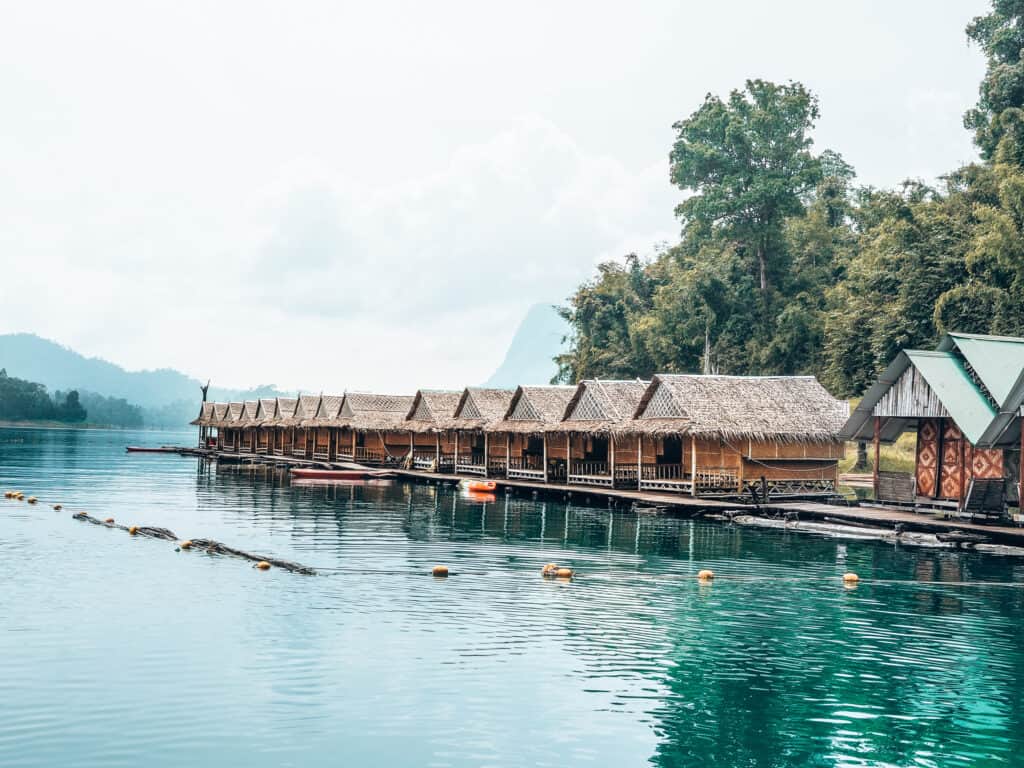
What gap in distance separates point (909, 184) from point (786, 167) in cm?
1923

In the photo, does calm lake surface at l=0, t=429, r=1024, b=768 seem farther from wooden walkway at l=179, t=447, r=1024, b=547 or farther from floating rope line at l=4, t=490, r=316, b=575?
A: wooden walkway at l=179, t=447, r=1024, b=547

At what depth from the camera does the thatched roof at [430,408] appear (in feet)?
185

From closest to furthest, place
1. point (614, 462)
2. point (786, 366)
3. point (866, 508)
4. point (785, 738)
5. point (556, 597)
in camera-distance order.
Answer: point (785, 738) < point (556, 597) < point (866, 508) < point (614, 462) < point (786, 366)

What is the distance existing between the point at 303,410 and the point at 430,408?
17933 millimetres

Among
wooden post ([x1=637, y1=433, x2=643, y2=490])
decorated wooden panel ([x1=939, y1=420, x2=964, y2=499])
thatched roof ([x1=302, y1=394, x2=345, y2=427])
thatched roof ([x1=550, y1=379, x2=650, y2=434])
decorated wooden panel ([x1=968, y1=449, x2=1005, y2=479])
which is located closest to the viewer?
decorated wooden panel ([x1=968, y1=449, x2=1005, y2=479])

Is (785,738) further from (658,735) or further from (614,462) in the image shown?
(614,462)

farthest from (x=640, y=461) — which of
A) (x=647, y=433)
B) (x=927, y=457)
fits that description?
(x=927, y=457)

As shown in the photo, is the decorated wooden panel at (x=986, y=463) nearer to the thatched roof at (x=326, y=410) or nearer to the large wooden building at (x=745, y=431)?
the large wooden building at (x=745, y=431)

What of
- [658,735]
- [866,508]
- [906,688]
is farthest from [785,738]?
[866,508]

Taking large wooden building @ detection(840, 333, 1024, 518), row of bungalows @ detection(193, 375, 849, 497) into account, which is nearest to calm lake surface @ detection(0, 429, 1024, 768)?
large wooden building @ detection(840, 333, 1024, 518)

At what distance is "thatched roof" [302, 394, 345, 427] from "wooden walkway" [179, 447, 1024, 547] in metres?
15.2

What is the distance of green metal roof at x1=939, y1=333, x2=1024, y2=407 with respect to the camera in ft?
96.6

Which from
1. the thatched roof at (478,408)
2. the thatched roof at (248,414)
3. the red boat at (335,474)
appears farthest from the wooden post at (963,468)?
the thatched roof at (248,414)

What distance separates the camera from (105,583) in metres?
21.7
